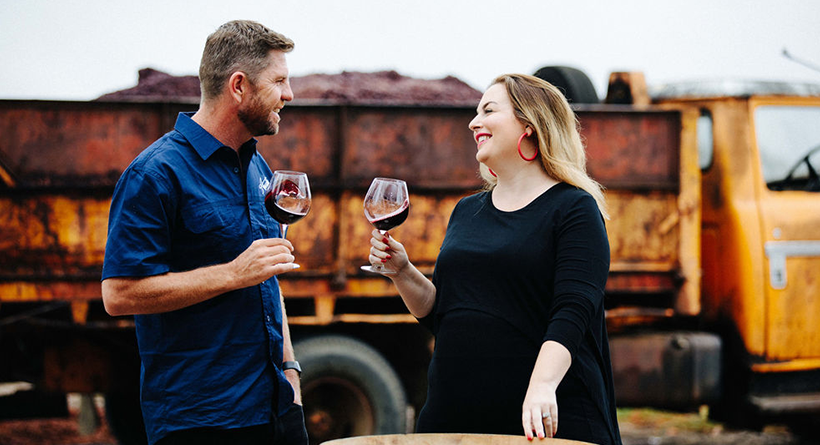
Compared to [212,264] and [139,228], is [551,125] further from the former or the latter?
[139,228]

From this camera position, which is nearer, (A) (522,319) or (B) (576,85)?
(A) (522,319)

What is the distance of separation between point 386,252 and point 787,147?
14.0ft

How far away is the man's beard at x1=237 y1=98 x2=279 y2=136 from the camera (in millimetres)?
2172

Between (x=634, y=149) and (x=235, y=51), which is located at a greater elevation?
(x=235, y=51)

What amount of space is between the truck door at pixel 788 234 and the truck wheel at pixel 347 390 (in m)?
2.65

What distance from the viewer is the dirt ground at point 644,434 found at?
20.3 ft

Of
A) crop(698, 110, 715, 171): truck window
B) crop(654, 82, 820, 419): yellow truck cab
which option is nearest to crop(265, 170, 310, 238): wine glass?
crop(654, 82, 820, 419): yellow truck cab

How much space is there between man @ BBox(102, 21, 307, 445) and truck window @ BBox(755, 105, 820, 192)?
4285mm

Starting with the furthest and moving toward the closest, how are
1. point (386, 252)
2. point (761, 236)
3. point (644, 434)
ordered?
point (644, 434) → point (761, 236) → point (386, 252)

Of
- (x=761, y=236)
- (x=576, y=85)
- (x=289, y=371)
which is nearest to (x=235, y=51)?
(x=289, y=371)

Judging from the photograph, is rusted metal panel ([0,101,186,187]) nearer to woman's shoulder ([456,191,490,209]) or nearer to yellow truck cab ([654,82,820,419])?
woman's shoulder ([456,191,490,209])

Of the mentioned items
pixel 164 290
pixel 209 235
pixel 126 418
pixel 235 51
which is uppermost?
pixel 235 51

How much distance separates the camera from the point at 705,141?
5.52m

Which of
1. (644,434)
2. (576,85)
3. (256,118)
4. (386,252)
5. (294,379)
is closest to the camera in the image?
(256,118)
